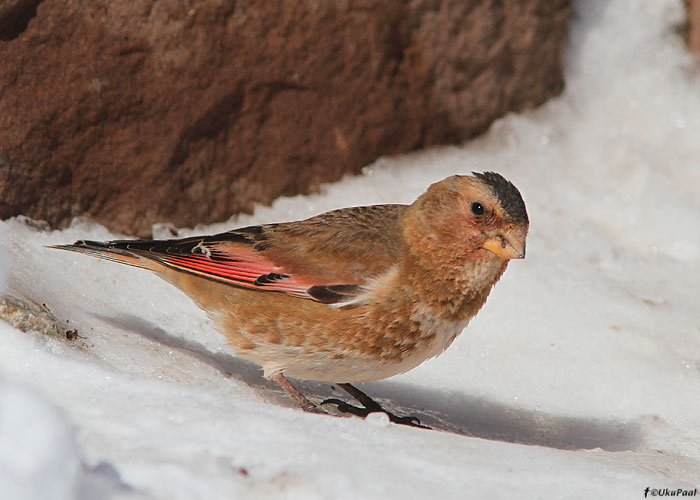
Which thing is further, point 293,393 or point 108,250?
point 108,250

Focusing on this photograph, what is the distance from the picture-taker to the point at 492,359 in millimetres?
4410

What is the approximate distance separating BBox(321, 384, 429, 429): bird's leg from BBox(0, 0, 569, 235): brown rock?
63.6 inches

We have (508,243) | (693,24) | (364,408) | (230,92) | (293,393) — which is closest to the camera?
(508,243)

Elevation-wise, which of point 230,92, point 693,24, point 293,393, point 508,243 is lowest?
point 293,393

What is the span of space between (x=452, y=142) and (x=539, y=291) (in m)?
1.58

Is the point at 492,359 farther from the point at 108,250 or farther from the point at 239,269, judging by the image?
the point at 108,250

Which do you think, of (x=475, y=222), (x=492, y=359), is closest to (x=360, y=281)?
(x=475, y=222)

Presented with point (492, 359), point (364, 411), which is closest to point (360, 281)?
point (364, 411)

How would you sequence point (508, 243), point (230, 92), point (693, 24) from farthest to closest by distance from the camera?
point (693, 24) → point (230, 92) → point (508, 243)

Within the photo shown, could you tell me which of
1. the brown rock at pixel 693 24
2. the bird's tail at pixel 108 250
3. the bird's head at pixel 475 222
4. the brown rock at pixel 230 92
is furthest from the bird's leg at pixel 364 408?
the brown rock at pixel 693 24

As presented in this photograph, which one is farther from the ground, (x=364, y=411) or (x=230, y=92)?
(x=230, y=92)

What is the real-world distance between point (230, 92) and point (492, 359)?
2200mm

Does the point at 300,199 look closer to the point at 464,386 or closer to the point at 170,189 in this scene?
the point at 170,189

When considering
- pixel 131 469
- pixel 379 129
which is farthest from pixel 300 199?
pixel 131 469
